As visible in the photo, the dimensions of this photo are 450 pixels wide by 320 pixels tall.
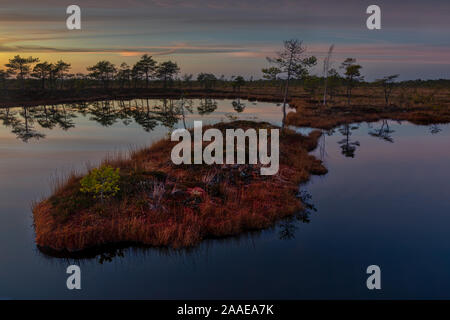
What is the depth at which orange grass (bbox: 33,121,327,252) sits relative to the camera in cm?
1375

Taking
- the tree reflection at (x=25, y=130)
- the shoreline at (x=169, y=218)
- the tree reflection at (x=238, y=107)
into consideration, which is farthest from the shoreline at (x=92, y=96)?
the shoreline at (x=169, y=218)

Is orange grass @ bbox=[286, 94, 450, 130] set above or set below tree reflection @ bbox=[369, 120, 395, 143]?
above

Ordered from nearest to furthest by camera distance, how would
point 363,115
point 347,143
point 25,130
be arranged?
point 347,143 < point 25,130 < point 363,115

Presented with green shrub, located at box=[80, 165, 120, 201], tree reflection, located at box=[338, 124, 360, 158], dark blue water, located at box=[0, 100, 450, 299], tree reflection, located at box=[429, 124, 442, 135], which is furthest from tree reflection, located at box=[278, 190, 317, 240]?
tree reflection, located at box=[429, 124, 442, 135]

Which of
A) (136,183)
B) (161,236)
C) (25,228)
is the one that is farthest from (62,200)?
(161,236)

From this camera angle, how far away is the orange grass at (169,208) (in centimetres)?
1375

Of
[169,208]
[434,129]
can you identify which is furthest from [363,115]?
[169,208]

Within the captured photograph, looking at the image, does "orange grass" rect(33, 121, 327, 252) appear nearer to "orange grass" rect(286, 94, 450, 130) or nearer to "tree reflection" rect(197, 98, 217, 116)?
"orange grass" rect(286, 94, 450, 130)

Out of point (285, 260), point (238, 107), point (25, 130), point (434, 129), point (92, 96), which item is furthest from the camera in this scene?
point (92, 96)

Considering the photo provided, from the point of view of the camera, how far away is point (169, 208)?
15766 mm

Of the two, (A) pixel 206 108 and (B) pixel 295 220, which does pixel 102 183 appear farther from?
(A) pixel 206 108

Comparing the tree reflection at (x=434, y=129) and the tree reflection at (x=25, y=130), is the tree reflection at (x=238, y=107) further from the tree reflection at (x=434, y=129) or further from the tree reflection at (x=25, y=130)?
→ the tree reflection at (x=25, y=130)

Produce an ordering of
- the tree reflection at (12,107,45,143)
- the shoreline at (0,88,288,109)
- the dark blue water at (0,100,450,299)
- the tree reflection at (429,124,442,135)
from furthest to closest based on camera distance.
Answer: the shoreline at (0,88,288,109) → the tree reflection at (429,124,442,135) → the tree reflection at (12,107,45,143) → the dark blue water at (0,100,450,299)
